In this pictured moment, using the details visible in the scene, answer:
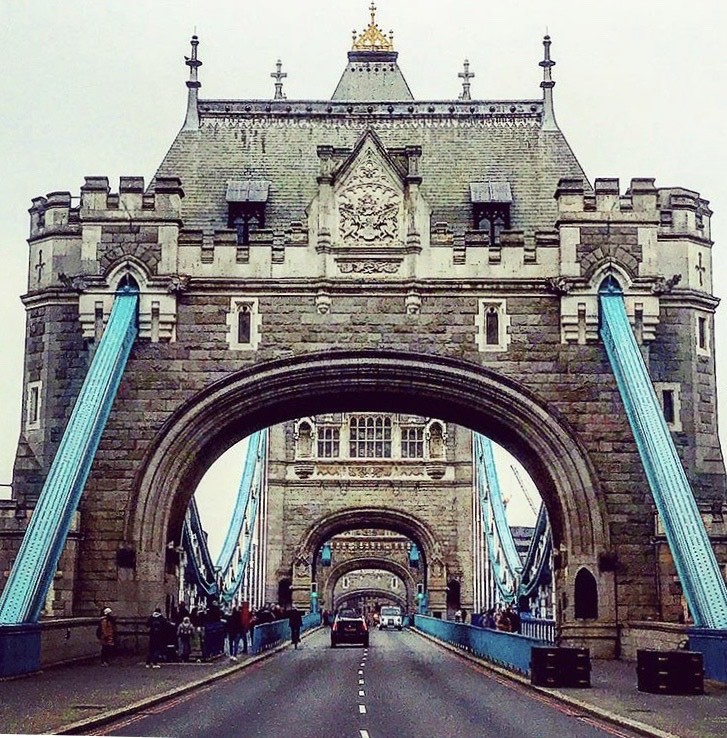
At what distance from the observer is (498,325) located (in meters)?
29.9

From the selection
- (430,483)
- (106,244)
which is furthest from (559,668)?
(430,483)

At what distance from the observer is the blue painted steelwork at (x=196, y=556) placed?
38.4 metres

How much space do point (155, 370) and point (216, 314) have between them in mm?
1794

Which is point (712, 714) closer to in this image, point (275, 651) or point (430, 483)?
point (275, 651)

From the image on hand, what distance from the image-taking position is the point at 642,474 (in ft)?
95.2

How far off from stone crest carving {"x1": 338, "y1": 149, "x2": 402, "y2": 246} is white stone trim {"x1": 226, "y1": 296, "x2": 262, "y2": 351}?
2442 millimetres

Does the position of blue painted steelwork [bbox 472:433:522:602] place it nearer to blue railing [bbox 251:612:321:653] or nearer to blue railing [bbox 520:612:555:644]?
blue railing [bbox 520:612:555:644]

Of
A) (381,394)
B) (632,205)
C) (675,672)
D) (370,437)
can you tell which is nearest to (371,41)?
(632,205)

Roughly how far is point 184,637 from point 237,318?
22.6 ft

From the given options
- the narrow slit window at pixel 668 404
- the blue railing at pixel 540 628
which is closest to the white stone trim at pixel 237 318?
the narrow slit window at pixel 668 404

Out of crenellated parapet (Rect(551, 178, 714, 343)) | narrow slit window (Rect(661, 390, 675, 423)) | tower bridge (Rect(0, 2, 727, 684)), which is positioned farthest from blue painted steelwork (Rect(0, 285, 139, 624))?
narrow slit window (Rect(661, 390, 675, 423))

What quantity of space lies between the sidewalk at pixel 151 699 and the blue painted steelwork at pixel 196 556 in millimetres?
12591

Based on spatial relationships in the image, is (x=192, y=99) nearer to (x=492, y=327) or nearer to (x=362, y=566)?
(x=492, y=327)

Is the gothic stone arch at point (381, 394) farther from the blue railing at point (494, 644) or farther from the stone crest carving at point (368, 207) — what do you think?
the stone crest carving at point (368, 207)
